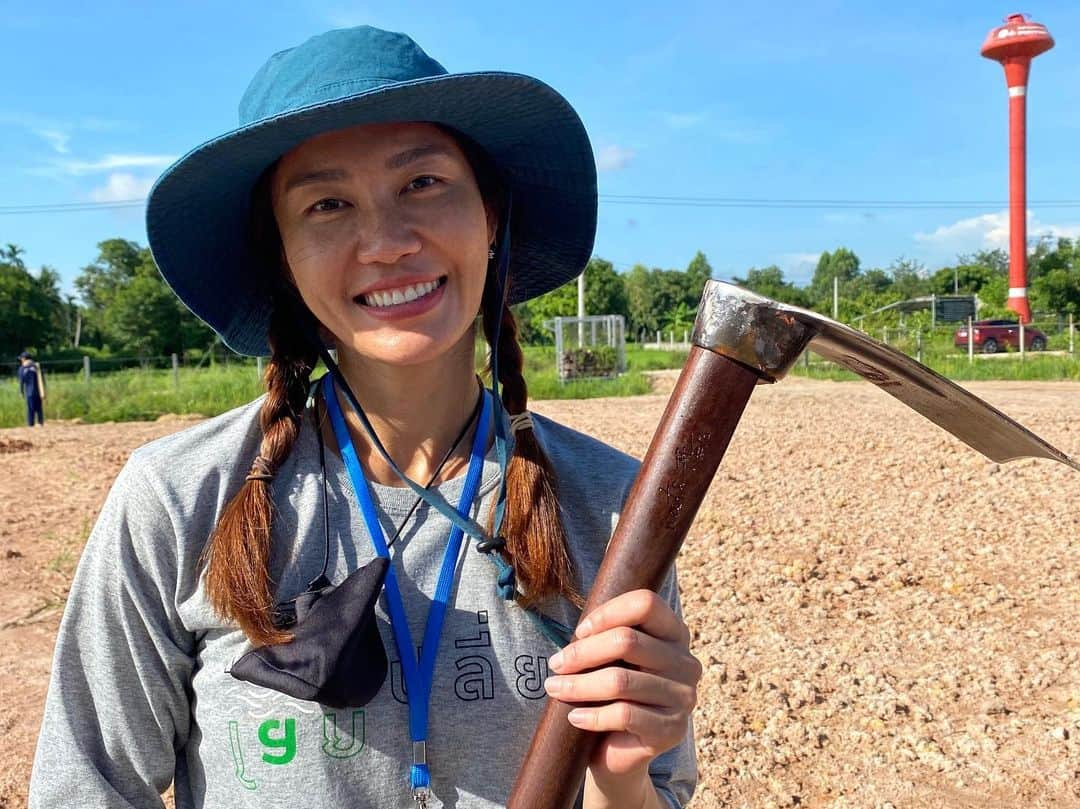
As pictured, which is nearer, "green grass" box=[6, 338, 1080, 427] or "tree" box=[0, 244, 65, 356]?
"green grass" box=[6, 338, 1080, 427]

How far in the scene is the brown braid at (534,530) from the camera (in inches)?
51.7

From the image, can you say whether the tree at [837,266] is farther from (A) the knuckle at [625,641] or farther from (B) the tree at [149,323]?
(A) the knuckle at [625,641]

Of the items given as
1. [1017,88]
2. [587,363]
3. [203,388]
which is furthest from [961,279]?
[203,388]

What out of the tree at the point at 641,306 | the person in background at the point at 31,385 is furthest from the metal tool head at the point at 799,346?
the tree at the point at 641,306

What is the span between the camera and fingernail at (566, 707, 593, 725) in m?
1.04

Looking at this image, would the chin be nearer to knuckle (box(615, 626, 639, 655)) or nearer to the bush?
knuckle (box(615, 626, 639, 655))

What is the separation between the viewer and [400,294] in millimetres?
1325

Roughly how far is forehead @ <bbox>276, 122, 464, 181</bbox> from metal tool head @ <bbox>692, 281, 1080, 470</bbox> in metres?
0.53

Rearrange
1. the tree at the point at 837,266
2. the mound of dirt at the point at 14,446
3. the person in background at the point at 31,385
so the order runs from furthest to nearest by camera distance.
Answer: the tree at the point at 837,266 < the person in background at the point at 31,385 < the mound of dirt at the point at 14,446

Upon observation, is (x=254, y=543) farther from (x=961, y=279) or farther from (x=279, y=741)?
(x=961, y=279)

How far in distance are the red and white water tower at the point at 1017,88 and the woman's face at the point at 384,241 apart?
4309cm

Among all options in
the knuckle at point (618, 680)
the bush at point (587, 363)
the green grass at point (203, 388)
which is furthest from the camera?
the bush at point (587, 363)

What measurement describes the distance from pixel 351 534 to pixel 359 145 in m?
0.55

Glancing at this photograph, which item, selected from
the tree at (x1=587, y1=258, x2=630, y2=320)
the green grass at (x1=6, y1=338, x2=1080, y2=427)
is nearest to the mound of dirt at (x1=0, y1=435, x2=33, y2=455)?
the green grass at (x1=6, y1=338, x2=1080, y2=427)
